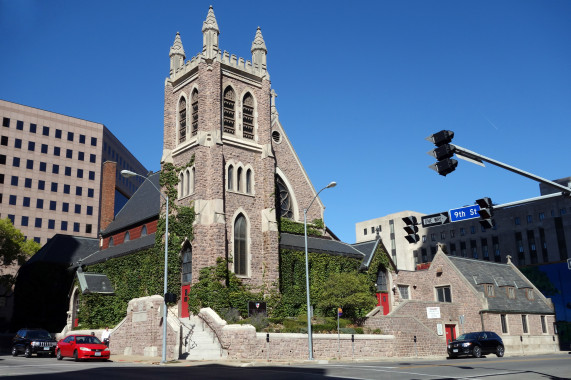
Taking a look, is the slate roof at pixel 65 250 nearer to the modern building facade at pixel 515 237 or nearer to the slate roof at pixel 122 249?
the slate roof at pixel 122 249

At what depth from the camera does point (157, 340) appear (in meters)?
29.2

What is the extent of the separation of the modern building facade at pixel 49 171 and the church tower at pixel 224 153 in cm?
5745

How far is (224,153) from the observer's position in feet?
122

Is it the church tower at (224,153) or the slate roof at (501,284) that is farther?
the slate roof at (501,284)

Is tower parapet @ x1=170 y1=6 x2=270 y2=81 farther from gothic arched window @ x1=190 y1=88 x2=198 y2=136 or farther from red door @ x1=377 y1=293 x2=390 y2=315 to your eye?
red door @ x1=377 y1=293 x2=390 y2=315

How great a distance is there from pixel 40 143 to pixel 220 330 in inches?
2934

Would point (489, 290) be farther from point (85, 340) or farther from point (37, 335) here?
point (37, 335)

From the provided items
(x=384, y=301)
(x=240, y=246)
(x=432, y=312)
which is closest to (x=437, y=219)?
(x=240, y=246)

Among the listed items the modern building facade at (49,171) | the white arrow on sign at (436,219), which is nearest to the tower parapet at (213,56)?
the white arrow on sign at (436,219)

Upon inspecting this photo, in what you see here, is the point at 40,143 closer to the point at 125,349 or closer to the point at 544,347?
the point at 125,349

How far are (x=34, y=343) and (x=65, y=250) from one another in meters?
22.2

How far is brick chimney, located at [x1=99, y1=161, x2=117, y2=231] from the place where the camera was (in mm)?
55000

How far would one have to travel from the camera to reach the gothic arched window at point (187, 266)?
35.5 meters

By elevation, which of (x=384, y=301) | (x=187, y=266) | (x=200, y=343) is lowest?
(x=200, y=343)
